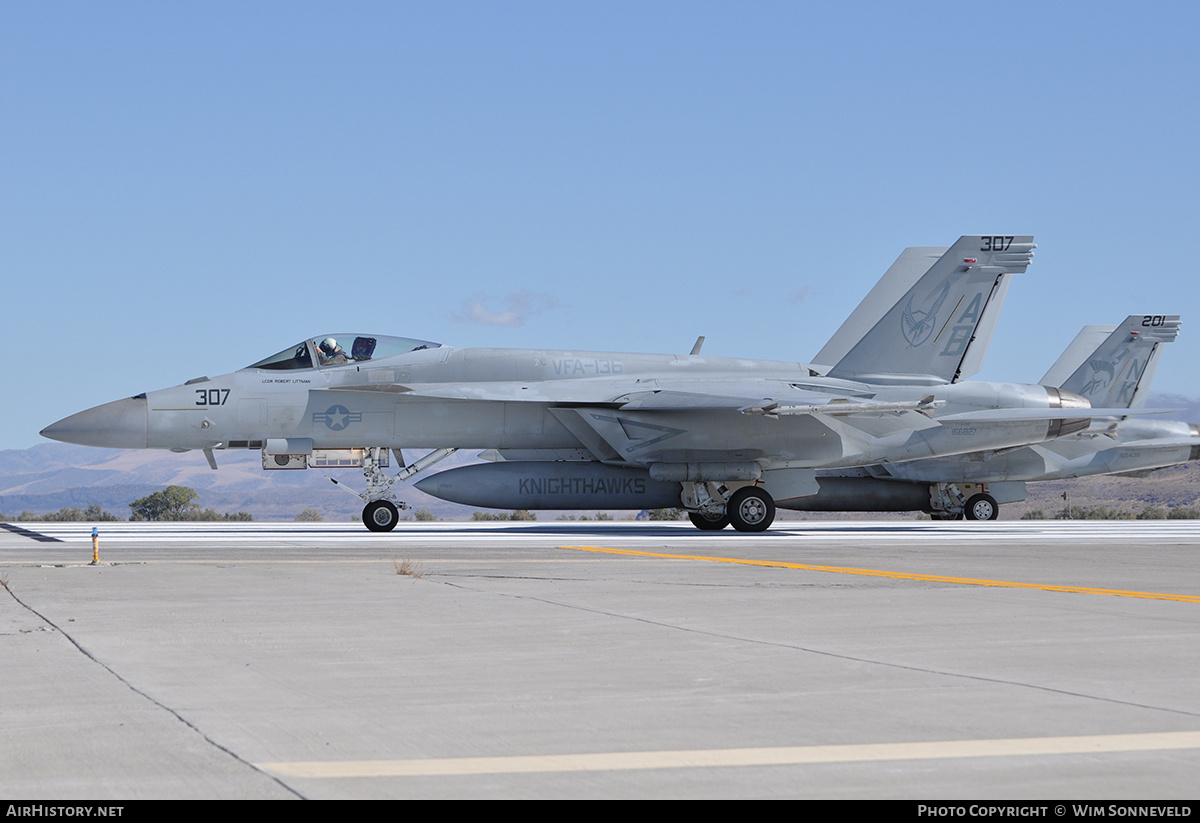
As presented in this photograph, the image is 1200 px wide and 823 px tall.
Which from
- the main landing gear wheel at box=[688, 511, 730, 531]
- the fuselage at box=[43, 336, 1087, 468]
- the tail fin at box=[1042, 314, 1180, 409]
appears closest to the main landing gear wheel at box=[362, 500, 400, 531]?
the fuselage at box=[43, 336, 1087, 468]

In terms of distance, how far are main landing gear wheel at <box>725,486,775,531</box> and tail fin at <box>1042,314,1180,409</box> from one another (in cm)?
1589

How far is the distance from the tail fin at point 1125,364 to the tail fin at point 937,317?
462 inches

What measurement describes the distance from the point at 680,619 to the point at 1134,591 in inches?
207

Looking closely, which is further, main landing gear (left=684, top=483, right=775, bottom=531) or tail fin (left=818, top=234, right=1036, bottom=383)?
tail fin (left=818, top=234, right=1036, bottom=383)

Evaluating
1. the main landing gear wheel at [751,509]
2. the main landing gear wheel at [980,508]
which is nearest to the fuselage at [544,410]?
the main landing gear wheel at [751,509]

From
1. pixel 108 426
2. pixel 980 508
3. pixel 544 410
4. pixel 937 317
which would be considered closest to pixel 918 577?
pixel 544 410

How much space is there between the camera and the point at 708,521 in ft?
81.5

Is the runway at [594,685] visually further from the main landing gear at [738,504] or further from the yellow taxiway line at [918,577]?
the main landing gear at [738,504]

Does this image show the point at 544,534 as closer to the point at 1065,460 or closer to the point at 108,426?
the point at 108,426

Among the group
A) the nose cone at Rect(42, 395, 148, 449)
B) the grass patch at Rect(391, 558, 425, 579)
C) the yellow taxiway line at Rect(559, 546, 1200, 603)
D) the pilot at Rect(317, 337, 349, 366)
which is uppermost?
the pilot at Rect(317, 337, 349, 366)

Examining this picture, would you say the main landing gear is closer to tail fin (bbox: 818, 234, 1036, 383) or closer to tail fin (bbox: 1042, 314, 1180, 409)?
tail fin (bbox: 818, 234, 1036, 383)

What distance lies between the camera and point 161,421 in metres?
21.5

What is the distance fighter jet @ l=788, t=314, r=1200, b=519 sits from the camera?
29.8 metres

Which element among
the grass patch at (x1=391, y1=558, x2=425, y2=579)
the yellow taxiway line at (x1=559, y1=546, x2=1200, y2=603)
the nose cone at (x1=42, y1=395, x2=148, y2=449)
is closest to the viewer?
the yellow taxiway line at (x1=559, y1=546, x2=1200, y2=603)
